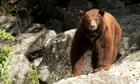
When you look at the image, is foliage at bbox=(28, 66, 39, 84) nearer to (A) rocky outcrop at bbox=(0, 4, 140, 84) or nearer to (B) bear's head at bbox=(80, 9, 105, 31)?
(A) rocky outcrop at bbox=(0, 4, 140, 84)

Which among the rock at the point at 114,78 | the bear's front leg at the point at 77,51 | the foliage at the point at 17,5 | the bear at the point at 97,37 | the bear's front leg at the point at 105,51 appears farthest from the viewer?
the foliage at the point at 17,5

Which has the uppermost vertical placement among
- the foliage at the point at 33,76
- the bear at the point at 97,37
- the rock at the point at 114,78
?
the bear at the point at 97,37

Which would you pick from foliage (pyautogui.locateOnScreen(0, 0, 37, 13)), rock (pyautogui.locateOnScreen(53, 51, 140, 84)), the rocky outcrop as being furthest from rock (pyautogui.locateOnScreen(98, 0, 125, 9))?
rock (pyautogui.locateOnScreen(53, 51, 140, 84))

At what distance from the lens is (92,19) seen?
26.8 feet

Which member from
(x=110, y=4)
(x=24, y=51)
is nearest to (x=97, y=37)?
(x=24, y=51)

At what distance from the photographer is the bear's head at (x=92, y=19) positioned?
8148 millimetres

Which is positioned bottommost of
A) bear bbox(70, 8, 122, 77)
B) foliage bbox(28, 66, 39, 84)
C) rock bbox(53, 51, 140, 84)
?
foliage bbox(28, 66, 39, 84)

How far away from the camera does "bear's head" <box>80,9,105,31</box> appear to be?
8.15 metres

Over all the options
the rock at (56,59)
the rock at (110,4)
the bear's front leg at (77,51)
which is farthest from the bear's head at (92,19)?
the rock at (110,4)

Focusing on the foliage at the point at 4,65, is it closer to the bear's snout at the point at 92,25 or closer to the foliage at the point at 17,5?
the bear's snout at the point at 92,25

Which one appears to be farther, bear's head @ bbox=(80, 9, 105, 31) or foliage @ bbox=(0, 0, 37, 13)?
foliage @ bbox=(0, 0, 37, 13)

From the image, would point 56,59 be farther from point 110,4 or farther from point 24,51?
point 110,4

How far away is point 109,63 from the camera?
28.1 ft

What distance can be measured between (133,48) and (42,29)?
5.15 meters
